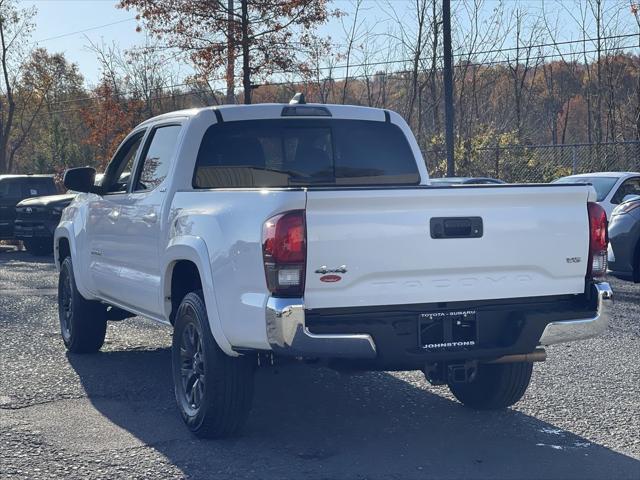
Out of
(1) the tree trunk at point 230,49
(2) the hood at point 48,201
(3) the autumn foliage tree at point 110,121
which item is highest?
(1) the tree trunk at point 230,49

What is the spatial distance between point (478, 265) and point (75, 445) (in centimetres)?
248

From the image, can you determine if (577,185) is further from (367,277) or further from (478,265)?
(367,277)

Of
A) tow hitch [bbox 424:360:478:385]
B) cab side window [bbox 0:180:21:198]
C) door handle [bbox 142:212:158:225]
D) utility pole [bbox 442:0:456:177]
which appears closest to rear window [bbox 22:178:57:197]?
cab side window [bbox 0:180:21:198]

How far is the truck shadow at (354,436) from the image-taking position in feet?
17.2

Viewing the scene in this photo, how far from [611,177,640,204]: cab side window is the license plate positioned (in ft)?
38.3

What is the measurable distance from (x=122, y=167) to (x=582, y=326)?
3.98 metres

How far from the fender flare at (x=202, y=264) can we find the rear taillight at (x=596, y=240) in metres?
2.02

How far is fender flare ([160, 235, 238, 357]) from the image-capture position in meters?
5.47

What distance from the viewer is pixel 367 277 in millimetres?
5090

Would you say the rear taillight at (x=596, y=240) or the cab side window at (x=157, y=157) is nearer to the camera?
the rear taillight at (x=596, y=240)

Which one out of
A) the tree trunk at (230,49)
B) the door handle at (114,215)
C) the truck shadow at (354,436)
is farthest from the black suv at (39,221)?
the truck shadow at (354,436)

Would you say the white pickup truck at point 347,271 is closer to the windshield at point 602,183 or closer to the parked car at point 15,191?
the windshield at point 602,183

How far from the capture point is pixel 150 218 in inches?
264

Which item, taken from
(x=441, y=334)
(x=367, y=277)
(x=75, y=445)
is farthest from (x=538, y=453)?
(x=75, y=445)
